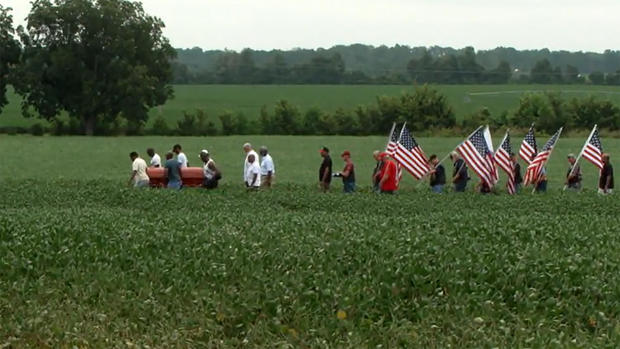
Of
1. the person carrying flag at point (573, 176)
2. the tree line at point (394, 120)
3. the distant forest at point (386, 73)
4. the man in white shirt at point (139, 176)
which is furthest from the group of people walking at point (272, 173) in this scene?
the distant forest at point (386, 73)

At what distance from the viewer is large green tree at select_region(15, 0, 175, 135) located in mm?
84188

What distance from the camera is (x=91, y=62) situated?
284 ft

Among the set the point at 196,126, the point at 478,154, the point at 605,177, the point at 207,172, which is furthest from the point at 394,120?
the point at 478,154

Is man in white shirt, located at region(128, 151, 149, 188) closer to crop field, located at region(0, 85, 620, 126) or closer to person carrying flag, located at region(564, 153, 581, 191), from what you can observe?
person carrying flag, located at region(564, 153, 581, 191)

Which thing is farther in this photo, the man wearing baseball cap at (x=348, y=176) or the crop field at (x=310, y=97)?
the crop field at (x=310, y=97)

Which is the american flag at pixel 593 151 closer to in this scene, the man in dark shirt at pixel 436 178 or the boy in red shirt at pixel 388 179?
the man in dark shirt at pixel 436 178

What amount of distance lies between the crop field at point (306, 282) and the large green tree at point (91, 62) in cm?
6748

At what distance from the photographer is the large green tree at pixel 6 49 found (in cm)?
8681

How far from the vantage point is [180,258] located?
13.6 metres

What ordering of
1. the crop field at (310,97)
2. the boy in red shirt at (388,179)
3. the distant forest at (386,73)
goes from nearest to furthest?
the boy in red shirt at (388,179), the crop field at (310,97), the distant forest at (386,73)

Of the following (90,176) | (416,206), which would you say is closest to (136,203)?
(416,206)

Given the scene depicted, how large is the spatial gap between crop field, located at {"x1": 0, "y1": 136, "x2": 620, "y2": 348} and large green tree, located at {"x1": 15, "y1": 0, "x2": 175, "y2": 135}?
221 feet

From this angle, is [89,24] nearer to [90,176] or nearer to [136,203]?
[90,176]

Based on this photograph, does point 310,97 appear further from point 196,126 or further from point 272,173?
point 272,173
